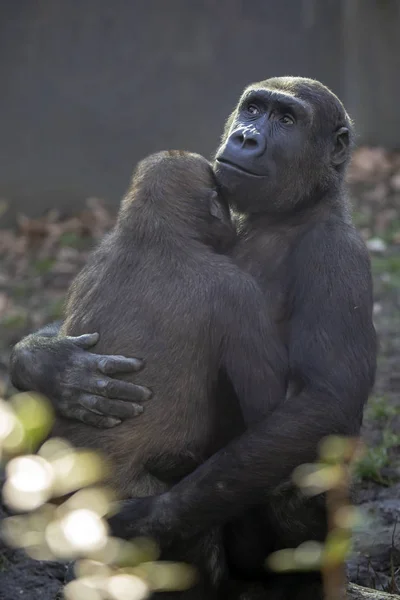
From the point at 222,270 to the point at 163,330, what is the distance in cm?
28

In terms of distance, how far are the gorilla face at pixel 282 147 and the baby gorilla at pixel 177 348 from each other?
0.88 ft

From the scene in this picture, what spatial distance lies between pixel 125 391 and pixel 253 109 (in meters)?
1.26

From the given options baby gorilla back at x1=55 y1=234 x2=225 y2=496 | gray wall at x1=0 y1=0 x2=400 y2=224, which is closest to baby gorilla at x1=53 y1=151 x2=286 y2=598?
baby gorilla back at x1=55 y1=234 x2=225 y2=496

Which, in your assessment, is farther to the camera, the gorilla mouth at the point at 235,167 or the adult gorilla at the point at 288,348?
the gorilla mouth at the point at 235,167

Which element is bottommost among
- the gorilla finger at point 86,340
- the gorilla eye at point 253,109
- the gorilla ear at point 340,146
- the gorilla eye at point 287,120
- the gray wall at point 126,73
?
the gorilla finger at point 86,340

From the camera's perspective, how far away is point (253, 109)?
12.9 ft

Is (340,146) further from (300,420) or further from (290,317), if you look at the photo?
(300,420)

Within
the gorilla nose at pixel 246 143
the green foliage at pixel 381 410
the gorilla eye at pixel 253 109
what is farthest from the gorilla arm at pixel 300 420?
the green foliage at pixel 381 410

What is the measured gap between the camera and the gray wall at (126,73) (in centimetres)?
902

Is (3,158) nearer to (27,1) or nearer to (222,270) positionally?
(27,1)

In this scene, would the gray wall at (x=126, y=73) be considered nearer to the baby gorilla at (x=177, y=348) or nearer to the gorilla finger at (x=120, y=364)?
the baby gorilla at (x=177, y=348)

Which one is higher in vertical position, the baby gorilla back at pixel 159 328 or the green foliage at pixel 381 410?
the green foliage at pixel 381 410

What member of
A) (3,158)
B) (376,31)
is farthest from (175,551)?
A: (376,31)

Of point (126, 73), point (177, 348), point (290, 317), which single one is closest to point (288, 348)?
point (290, 317)
